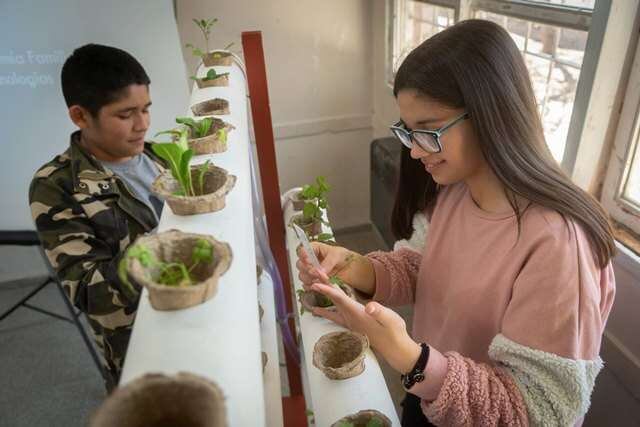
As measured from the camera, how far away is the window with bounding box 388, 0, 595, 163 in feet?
4.32

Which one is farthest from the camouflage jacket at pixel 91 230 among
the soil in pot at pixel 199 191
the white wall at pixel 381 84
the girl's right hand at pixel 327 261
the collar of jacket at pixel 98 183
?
the white wall at pixel 381 84

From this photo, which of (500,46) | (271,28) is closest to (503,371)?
(500,46)

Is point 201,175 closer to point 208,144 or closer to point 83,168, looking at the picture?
point 208,144

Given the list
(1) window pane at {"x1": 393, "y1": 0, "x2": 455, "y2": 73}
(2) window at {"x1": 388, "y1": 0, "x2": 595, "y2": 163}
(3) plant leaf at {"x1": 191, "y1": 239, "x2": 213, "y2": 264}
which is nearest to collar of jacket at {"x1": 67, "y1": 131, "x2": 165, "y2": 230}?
(3) plant leaf at {"x1": 191, "y1": 239, "x2": 213, "y2": 264}

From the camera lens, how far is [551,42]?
147 centimetres

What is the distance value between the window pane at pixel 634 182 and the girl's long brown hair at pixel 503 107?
1.91 ft

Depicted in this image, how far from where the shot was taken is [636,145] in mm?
1179

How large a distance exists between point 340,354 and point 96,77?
3.20 feet

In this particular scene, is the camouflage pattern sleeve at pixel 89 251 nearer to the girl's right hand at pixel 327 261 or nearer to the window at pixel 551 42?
the girl's right hand at pixel 327 261

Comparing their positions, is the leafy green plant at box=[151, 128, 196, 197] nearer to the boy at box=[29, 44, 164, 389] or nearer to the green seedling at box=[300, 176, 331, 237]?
the boy at box=[29, 44, 164, 389]

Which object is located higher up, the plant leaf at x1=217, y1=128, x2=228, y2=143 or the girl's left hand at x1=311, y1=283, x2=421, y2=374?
the plant leaf at x1=217, y1=128, x2=228, y2=143

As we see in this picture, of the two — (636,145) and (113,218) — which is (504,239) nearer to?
(636,145)

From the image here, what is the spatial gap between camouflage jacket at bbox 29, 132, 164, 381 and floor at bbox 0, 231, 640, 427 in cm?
98

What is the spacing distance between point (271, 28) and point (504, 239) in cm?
214
